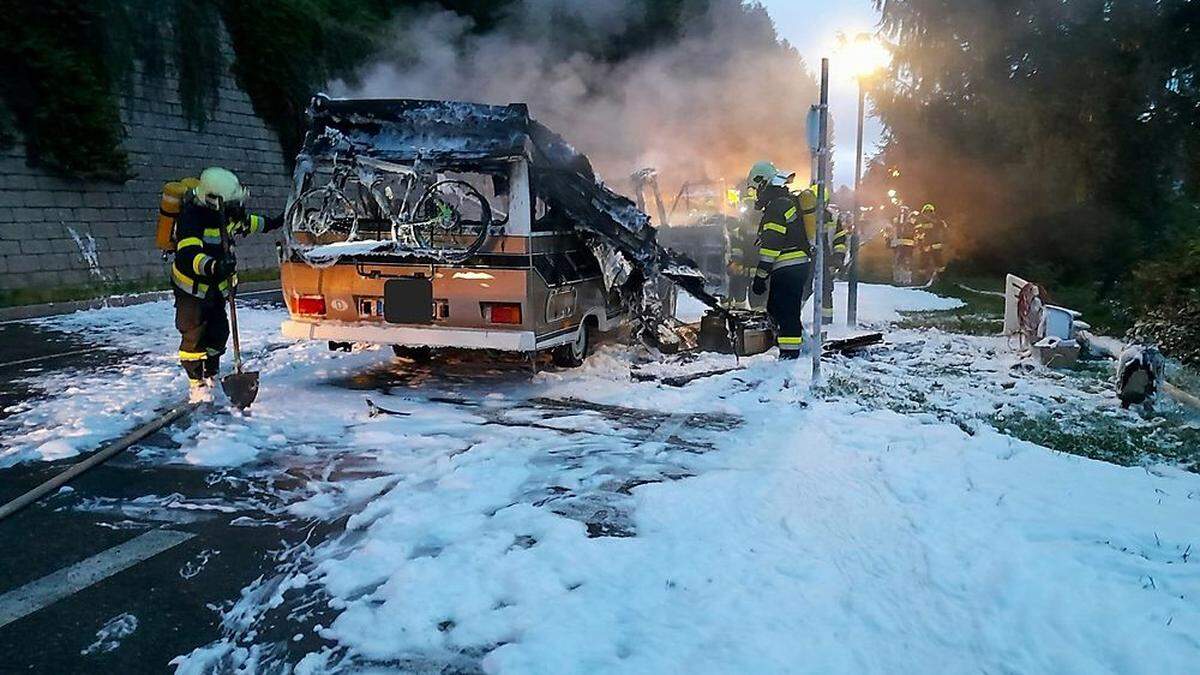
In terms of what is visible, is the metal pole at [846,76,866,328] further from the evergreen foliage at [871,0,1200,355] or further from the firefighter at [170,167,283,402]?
the firefighter at [170,167,283,402]

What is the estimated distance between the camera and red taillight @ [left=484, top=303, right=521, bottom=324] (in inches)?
259

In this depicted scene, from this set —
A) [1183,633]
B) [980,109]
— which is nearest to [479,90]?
[980,109]

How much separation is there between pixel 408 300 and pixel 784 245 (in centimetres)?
357

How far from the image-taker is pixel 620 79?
19.2m

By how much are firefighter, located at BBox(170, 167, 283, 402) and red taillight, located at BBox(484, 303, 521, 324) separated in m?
1.86

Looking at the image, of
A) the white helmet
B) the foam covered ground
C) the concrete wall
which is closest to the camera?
the foam covered ground

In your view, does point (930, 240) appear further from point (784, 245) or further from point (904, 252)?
point (784, 245)

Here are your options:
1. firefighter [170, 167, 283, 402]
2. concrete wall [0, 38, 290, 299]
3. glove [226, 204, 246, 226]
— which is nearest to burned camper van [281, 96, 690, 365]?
glove [226, 204, 246, 226]

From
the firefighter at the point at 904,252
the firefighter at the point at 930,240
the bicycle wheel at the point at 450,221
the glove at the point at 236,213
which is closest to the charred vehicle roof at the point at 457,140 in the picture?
the bicycle wheel at the point at 450,221

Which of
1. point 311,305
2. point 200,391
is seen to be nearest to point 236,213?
Answer: point 311,305

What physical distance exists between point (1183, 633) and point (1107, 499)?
1.40m

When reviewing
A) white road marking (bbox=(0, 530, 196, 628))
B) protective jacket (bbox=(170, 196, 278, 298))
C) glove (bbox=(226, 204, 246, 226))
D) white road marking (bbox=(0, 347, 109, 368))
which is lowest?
white road marking (bbox=(0, 530, 196, 628))

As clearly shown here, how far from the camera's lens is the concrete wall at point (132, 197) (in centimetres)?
1448

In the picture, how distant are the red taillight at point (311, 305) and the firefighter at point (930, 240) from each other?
1639 centimetres
